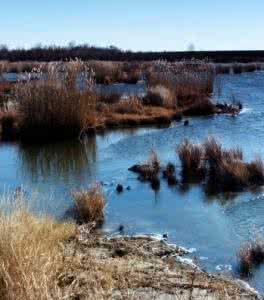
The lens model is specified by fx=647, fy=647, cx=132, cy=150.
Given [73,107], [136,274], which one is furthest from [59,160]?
[136,274]

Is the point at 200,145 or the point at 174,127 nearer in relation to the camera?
the point at 200,145

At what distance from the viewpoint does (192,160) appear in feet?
41.6

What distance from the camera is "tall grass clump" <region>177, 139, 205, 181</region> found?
12.4 meters

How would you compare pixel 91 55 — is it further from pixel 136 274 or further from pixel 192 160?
pixel 136 274

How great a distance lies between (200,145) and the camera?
13.2 m

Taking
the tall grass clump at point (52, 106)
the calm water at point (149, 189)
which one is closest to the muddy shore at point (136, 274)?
the calm water at point (149, 189)

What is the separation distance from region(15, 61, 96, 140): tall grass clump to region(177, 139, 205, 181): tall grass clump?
16.8ft

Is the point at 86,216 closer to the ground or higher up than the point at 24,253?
closer to the ground

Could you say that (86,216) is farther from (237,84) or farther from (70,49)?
(70,49)

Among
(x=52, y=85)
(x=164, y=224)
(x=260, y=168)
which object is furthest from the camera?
(x=52, y=85)

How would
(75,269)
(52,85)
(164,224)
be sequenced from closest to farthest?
1. (75,269)
2. (164,224)
3. (52,85)

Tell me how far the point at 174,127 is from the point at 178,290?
13.3 m

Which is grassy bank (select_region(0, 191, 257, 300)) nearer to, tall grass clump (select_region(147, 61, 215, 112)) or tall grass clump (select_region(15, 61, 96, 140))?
tall grass clump (select_region(15, 61, 96, 140))

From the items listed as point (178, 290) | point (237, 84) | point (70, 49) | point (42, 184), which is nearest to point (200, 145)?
point (42, 184)
